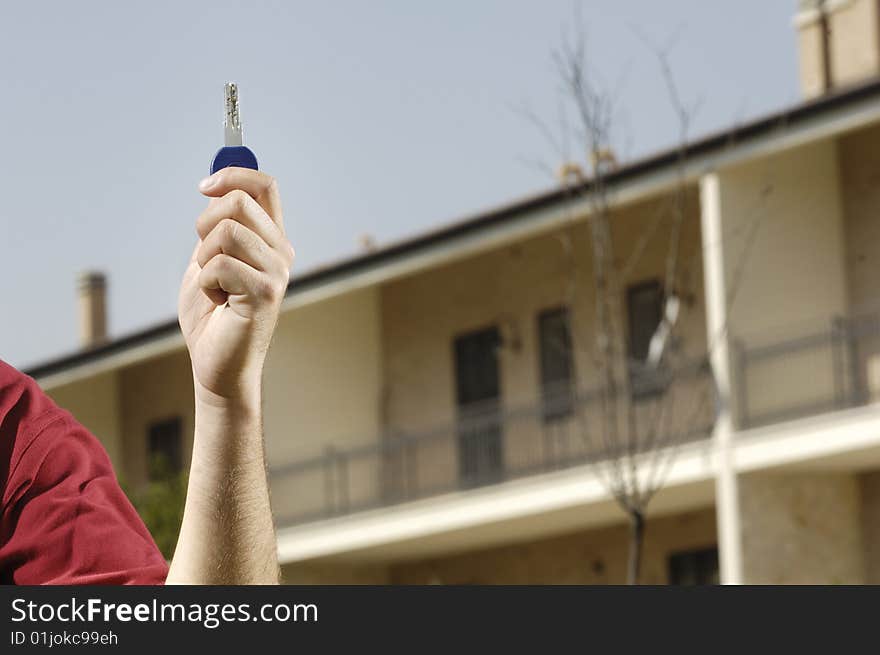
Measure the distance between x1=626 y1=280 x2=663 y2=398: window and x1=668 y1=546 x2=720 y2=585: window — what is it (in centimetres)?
203

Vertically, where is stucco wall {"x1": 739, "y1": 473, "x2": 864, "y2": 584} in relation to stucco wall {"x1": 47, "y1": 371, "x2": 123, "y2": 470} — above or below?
below

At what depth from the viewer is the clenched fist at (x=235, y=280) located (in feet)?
6.06

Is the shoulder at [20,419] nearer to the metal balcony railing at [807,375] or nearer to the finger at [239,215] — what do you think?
the finger at [239,215]

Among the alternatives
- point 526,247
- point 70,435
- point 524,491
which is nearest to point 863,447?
point 524,491

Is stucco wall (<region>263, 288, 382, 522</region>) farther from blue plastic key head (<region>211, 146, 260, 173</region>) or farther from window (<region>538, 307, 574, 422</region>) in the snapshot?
Answer: blue plastic key head (<region>211, 146, 260, 173</region>)

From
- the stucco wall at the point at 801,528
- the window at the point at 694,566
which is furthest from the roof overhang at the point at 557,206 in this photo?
the window at the point at 694,566

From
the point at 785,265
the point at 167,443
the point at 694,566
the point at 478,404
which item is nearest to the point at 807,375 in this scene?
the point at 785,265

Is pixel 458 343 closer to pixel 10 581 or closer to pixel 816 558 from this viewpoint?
pixel 816 558

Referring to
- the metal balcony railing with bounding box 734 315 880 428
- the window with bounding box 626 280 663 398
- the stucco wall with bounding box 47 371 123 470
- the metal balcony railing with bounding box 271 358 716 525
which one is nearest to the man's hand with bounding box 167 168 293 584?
the metal balcony railing with bounding box 734 315 880 428

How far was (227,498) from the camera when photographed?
201 cm

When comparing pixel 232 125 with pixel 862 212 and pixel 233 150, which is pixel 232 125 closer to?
pixel 233 150

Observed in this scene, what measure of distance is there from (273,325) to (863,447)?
17.9 meters

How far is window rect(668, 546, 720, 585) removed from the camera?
22859 millimetres

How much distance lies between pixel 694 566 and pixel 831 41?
6624mm
